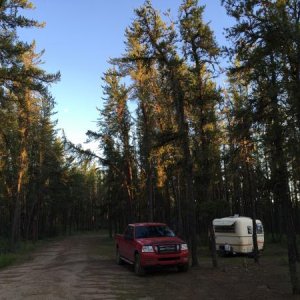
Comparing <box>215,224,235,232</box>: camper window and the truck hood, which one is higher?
<box>215,224,235,232</box>: camper window

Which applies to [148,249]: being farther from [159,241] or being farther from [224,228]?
[224,228]

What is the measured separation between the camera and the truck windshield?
1844cm

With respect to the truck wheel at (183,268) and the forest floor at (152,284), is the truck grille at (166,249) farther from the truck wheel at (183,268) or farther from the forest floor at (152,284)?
the forest floor at (152,284)

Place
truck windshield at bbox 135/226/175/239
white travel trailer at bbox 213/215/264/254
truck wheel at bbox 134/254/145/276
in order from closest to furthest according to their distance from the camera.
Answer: truck wheel at bbox 134/254/145/276
truck windshield at bbox 135/226/175/239
white travel trailer at bbox 213/215/264/254

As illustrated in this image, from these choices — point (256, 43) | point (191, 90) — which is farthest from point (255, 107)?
point (191, 90)

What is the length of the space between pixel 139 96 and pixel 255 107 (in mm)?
19092

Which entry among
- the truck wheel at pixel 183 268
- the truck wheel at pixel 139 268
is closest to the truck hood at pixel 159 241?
the truck wheel at pixel 139 268

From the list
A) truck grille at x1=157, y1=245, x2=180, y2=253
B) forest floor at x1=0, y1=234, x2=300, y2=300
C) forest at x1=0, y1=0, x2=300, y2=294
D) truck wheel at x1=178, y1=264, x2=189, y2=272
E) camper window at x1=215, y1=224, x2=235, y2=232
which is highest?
forest at x1=0, y1=0, x2=300, y2=294

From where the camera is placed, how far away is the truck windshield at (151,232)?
18.4 metres

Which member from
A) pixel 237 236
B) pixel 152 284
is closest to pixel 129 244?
pixel 152 284

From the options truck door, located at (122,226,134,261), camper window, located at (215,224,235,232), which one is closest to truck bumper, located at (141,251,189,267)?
truck door, located at (122,226,134,261)

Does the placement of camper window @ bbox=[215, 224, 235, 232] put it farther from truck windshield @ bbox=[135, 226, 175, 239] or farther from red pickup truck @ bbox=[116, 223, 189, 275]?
red pickup truck @ bbox=[116, 223, 189, 275]

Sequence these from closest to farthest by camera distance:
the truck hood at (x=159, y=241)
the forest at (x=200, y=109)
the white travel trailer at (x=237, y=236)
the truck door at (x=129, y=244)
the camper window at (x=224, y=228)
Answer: the forest at (x=200, y=109) → the truck hood at (x=159, y=241) → the truck door at (x=129, y=244) → the white travel trailer at (x=237, y=236) → the camper window at (x=224, y=228)

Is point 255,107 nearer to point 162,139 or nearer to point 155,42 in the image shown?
point 162,139
